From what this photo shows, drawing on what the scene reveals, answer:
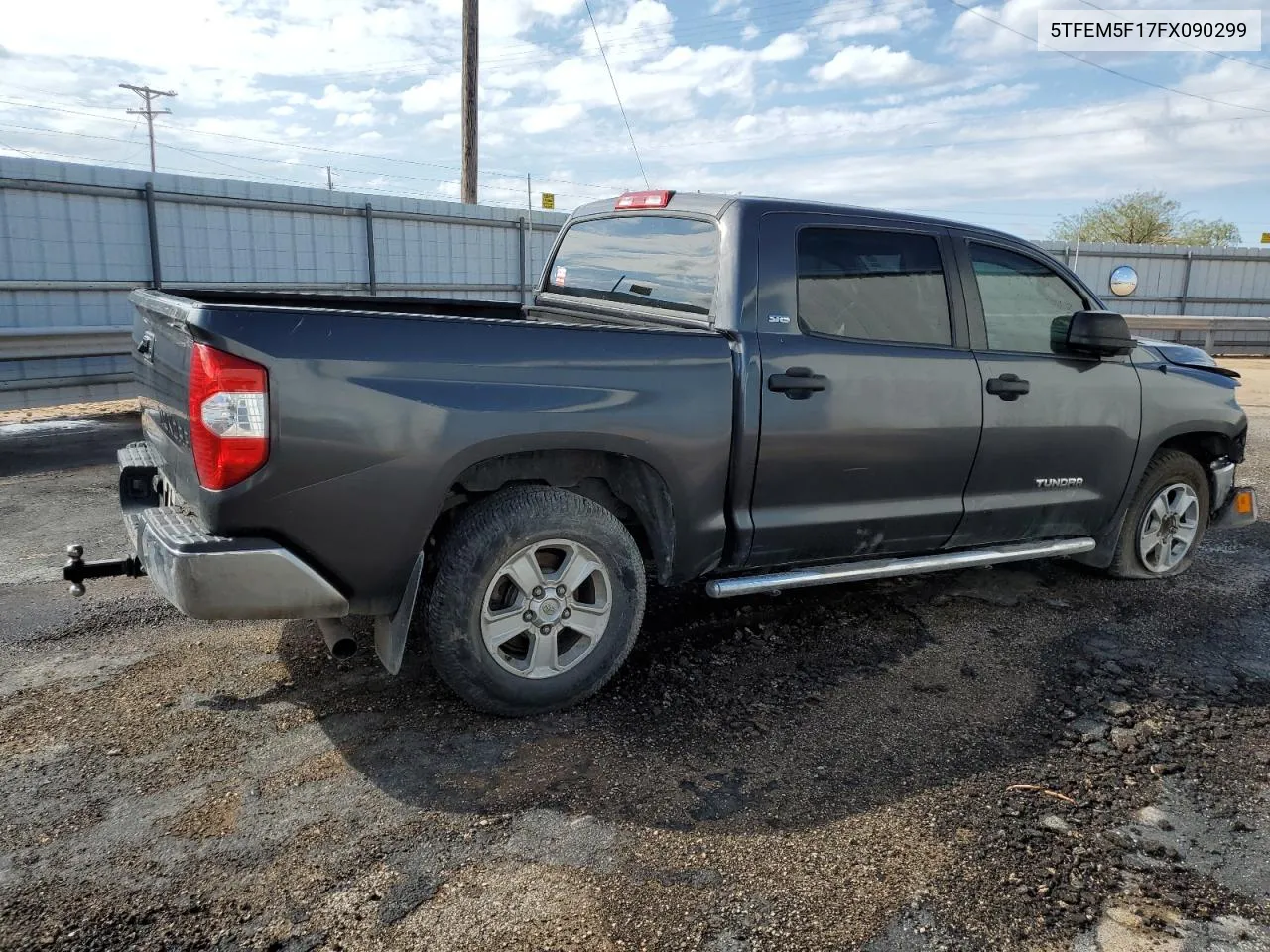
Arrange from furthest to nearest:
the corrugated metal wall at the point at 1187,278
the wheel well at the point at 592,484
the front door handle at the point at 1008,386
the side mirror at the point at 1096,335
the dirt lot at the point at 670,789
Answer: the corrugated metal wall at the point at 1187,278, the side mirror at the point at 1096,335, the front door handle at the point at 1008,386, the wheel well at the point at 592,484, the dirt lot at the point at 670,789

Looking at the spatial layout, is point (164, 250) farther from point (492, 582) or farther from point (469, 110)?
point (492, 582)

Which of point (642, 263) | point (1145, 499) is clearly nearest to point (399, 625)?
point (642, 263)

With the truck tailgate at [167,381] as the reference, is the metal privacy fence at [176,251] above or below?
above

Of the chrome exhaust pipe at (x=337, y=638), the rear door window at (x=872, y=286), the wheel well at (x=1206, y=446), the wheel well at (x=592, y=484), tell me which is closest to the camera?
the chrome exhaust pipe at (x=337, y=638)

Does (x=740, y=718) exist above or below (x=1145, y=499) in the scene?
below

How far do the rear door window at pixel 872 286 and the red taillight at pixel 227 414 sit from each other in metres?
2.05

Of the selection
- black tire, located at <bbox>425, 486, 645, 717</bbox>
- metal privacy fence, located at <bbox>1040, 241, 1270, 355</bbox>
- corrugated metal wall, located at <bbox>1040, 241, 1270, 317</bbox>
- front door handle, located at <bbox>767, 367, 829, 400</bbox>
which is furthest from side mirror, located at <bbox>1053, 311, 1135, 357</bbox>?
corrugated metal wall, located at <bbox>1040, 241, 1270, 317</bbox>

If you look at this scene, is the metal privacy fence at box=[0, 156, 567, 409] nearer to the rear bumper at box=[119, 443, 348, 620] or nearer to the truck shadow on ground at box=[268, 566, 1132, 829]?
the truck shadow on ground at box=[268, 566, 1132, 829]

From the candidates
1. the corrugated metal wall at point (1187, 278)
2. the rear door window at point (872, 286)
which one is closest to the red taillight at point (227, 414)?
the rear door window at point (872, 286)

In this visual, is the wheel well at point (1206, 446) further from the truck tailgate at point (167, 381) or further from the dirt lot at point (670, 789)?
the truck tailgate at point (167, 381)

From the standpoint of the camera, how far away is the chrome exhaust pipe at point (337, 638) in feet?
10.3

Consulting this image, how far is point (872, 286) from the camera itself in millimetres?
4020

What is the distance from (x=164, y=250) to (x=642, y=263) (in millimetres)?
9101

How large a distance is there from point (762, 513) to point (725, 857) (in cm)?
145
